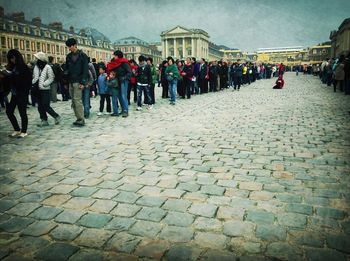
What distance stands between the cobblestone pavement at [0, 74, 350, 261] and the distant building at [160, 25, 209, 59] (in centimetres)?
11700

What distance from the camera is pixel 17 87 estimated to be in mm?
7297

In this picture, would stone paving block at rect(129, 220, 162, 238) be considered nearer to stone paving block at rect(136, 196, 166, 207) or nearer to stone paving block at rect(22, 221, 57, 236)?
stone paving block at rect(136, 196, 166, 207)

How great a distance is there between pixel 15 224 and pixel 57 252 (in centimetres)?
Result: 80

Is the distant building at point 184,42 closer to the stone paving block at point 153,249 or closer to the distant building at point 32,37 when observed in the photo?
the distant building at point 32,37

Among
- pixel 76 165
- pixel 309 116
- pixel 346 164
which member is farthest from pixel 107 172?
pixel 309 116

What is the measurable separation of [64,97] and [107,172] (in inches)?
491

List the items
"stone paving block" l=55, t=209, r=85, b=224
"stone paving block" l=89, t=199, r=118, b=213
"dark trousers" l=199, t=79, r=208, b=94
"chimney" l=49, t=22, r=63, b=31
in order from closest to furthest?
"stone paving block" l=55, t=209, r=85, b=224 → "stone paving block" l=89, t=199, r=118, b=213 → "dark trousers" l=199, t=79, r=208, b=94 → "chimney" l=49, t=22, r=63, b=31

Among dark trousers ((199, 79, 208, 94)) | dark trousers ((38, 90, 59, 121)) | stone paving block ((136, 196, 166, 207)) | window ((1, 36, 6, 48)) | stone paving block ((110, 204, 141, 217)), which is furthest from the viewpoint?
window ((1, 36, 6, 48))

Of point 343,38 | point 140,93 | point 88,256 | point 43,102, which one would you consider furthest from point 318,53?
point 88,256

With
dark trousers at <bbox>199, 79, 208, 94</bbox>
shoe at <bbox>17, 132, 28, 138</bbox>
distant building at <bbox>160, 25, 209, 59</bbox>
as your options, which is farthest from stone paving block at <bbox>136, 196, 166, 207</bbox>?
distant building at <bbox>160, 25, 209, 59</bbox>

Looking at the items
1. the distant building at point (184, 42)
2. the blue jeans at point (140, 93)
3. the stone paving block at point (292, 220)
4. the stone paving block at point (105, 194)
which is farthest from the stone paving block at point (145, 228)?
the distant building at point (184, 42)

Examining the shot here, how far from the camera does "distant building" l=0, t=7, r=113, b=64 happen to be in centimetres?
5816

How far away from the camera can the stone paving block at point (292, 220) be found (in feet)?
9.98

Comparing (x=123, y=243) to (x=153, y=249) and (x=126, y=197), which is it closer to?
(x=153, y=249)
